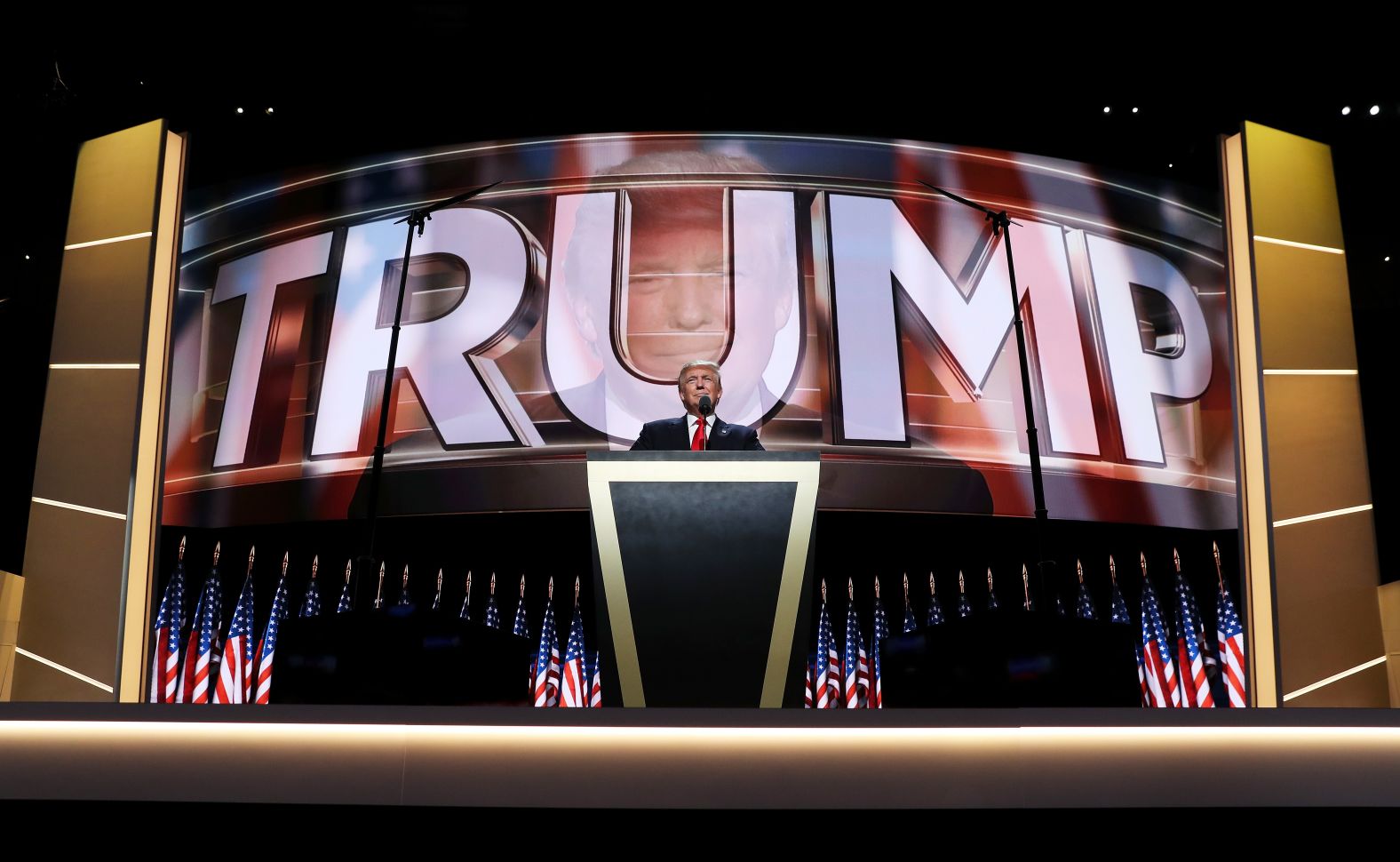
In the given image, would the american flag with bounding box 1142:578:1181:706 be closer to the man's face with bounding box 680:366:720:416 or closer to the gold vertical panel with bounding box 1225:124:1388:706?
the gold vertical panel with bounding box 1225:124:1388:706

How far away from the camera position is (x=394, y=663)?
275cm

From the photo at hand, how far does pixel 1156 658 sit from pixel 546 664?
12.9 ft

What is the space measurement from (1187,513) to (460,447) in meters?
4.05

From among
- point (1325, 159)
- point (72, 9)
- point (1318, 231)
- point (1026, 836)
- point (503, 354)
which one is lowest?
point (1026, 836)

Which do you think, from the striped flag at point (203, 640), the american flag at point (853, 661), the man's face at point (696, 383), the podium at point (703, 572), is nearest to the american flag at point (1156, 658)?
the american flag at point (853, 661)

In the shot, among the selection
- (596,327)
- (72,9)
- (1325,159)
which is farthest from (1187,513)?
(72,9)

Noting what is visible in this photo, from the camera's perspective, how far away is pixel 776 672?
2.46 meters

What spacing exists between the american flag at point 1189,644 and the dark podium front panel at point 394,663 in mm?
5384

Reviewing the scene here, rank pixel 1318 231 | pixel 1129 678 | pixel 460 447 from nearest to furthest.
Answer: pixel 1129 678 → pixel 1318 231 → pixel 460 447

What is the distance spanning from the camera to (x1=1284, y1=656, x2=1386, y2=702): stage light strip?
4383 mm

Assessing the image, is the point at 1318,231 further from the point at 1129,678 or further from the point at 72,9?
the point at 72,9

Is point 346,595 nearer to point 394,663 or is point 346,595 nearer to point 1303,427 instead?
point 394,663

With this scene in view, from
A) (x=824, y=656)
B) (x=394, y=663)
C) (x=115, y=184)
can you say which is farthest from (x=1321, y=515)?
(x=115, y=184)

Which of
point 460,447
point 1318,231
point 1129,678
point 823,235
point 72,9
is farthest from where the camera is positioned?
point 823,235
